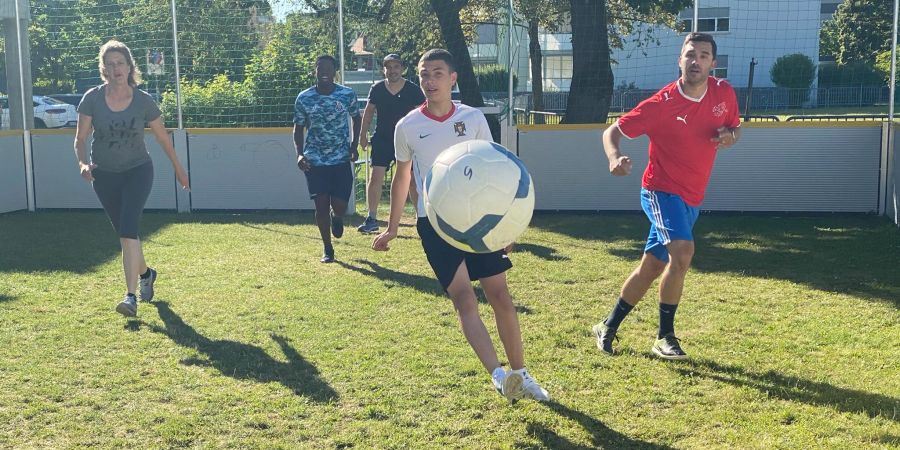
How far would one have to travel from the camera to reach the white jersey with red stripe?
17.1ft

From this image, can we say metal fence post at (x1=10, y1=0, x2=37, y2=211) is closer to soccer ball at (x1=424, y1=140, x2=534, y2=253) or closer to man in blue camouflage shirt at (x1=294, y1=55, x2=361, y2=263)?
man in blue camouflage shirt at (x1=294, y1=55, x2=361, y2=263)

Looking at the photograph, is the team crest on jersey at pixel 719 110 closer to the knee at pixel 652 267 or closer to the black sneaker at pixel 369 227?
the knee at pixel 652 267

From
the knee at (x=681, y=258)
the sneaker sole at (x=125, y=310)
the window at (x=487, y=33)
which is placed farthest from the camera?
the window at (x=487, y=33)

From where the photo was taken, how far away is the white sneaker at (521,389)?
15.8 ft

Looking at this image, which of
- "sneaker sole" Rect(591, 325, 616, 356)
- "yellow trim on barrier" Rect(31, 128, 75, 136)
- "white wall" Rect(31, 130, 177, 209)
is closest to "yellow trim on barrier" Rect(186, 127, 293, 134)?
"white wall" Rect(31, 130, 177, 209)

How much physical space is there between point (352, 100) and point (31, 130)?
23.3 ft

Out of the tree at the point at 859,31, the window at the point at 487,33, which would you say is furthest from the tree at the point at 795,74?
the window at the point at 487,33

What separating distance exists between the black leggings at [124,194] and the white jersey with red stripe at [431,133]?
3024mm

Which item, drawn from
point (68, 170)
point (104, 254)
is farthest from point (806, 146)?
point (68, 170)

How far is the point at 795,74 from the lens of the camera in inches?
517

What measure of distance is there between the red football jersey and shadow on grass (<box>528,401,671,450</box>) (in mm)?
1778

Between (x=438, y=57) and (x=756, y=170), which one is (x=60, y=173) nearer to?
(x=756, y=170)

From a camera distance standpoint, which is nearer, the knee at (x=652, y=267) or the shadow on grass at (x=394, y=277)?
the knee at (x=652, y=267)

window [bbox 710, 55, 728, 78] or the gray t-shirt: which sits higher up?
window [bbox 710, 55, 728, 78]
